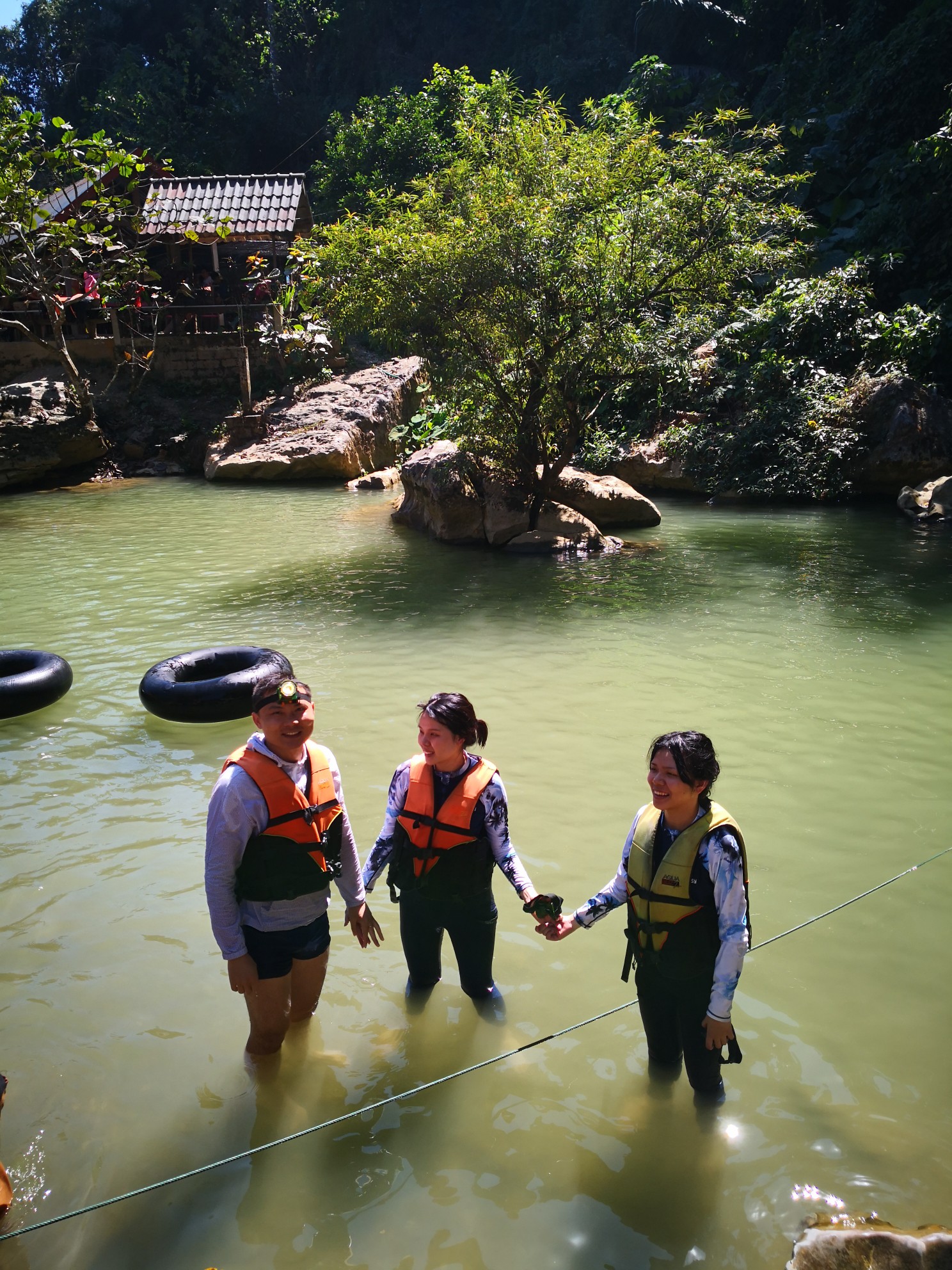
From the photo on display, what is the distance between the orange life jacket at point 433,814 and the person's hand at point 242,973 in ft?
2.23

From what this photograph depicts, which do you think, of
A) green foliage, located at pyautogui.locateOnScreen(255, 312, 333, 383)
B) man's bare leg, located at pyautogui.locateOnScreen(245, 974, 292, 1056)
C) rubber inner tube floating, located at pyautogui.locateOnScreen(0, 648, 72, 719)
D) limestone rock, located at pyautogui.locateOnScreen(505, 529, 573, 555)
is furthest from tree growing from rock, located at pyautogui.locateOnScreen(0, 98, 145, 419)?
man's bare leg, located at pyautogui.locateOnScreen(245, 974, 292, 1056)

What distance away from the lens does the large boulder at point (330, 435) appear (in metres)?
20.6

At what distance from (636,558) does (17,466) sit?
570 inches

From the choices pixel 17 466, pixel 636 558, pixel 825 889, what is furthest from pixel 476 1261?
pixel 17 466

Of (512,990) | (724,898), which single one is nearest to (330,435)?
(512,990)

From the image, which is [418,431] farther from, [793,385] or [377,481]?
[793,385]

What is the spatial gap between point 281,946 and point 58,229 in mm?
18948

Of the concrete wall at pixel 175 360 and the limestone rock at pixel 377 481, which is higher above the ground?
the concrete wall at pixel 175 360

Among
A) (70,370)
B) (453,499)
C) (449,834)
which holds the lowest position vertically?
(453,499)

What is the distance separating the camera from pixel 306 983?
3.50m

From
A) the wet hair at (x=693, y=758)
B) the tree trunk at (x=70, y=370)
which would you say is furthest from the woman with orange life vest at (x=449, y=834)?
the tree trunk at (x=70, y=370)

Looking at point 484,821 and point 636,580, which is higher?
point 484,821

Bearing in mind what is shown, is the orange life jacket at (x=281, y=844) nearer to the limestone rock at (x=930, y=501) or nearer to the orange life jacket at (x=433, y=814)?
the orange life jacket at (x=433, y=814)

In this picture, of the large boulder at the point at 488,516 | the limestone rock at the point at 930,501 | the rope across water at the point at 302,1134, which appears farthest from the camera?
the limestone rock at the point at 930,501
